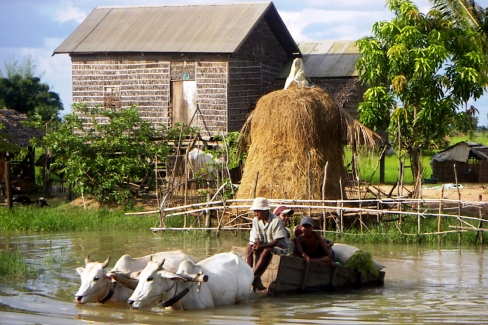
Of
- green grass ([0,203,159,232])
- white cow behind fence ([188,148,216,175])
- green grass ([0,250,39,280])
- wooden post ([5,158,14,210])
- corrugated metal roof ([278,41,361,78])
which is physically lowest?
green grass ([0,250,39,280])

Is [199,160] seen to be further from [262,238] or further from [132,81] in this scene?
[262,238]

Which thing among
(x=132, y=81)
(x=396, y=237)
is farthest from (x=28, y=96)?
(x=396, y=237)

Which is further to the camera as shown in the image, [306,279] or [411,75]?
[411,75]

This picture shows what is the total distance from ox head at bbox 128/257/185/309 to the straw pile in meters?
7.91

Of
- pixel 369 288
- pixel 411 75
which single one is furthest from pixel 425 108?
pixel 369 288

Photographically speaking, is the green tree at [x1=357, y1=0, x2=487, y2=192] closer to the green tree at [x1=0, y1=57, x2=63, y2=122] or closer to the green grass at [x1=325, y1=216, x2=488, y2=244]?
the green grass at [x1=325, y1=216, x2=488, y2=244]

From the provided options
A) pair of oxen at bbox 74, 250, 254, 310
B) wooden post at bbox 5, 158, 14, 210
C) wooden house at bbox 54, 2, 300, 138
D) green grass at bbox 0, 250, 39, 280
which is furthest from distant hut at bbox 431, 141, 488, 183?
pair of oxen at bbox 74, 250, 254, 310

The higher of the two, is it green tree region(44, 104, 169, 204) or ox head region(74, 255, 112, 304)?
green tree region(44, 104, 169, 204)

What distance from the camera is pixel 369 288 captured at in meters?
11.1

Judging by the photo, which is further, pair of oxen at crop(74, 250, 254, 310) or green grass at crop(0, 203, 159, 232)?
green grass at crop(0, 203, 159, 232)

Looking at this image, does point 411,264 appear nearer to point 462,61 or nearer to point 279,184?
point 279,184

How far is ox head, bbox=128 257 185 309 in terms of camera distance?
8.55 metres

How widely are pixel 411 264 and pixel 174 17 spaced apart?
594 inches

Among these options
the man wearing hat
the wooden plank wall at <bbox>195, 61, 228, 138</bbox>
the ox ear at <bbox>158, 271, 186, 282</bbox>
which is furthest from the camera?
the wooden plank wall at <bbox>195, 61, 228, 138</bbox>
